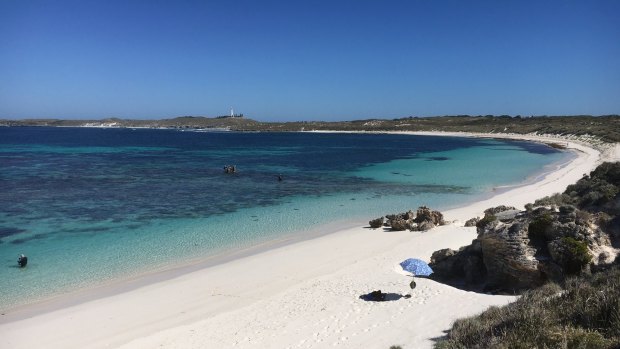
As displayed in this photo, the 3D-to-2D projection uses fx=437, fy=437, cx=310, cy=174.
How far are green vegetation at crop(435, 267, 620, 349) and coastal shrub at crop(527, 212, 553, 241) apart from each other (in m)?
3.40

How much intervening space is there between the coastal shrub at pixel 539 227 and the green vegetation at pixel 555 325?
3.40 metres

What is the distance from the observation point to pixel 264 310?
412 inches

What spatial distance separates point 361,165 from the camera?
1988 inches

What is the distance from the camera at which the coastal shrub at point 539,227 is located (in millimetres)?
10641

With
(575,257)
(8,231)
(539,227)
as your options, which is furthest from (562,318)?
(8,231)

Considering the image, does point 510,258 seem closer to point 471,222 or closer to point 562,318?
point 562,318

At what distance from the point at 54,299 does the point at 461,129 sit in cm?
13237

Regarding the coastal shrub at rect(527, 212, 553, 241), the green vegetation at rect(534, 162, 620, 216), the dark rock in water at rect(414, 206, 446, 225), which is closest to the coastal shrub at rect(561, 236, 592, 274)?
the coastal shrub at rect(527, 212, 553, 241)

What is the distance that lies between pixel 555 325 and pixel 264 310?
654 cm

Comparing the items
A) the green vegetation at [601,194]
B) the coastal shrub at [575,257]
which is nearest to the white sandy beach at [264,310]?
the coastal shrub at [575,257]

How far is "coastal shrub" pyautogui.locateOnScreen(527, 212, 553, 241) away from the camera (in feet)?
34.9

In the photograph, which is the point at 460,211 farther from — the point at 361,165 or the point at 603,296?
the point at 361,165

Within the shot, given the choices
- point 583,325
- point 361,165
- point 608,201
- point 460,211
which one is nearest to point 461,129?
point 361,165

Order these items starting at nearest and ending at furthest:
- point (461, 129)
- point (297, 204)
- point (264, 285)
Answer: point (264, 285) → point (297, 204) → point (461, 129)
